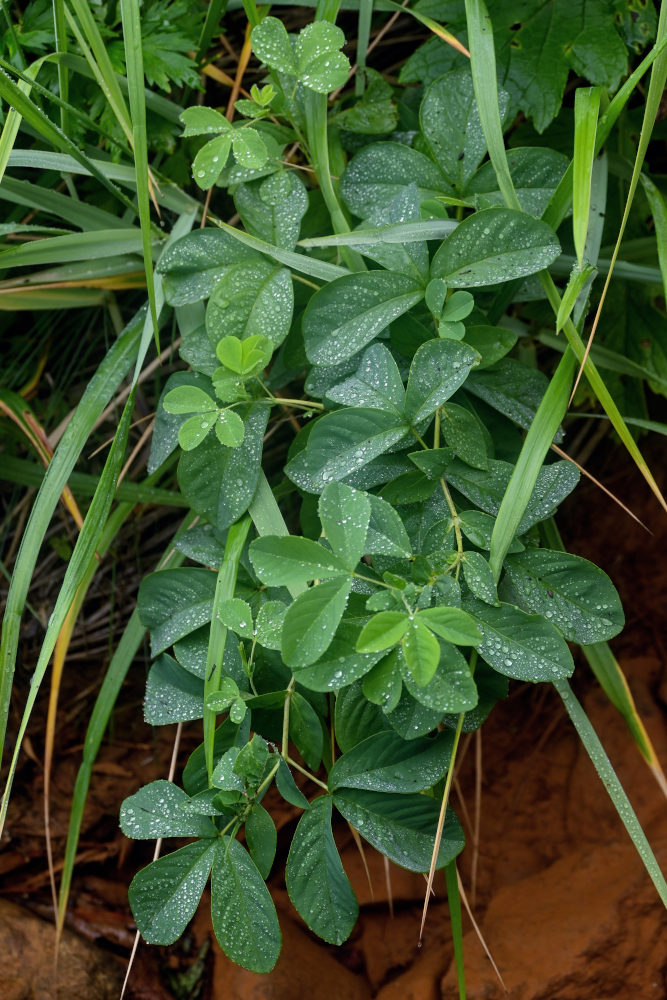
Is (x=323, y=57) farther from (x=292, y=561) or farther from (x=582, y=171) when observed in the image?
(x=292, y=561)

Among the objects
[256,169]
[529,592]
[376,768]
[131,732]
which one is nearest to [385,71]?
[256,169]

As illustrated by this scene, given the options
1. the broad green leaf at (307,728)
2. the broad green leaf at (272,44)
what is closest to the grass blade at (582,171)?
the broad green leaf at (272,44)

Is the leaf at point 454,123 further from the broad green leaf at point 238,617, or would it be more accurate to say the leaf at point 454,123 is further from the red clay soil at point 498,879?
the red clay soil at point 498,879

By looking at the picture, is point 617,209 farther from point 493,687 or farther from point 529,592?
point 493,687

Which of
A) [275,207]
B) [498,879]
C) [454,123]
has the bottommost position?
[498,879]


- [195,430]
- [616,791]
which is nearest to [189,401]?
[195,430]

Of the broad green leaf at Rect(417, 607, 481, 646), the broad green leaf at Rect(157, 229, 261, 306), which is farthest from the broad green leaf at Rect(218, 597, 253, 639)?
the broad green leaf at Rect(157, 229, 261, 306)
